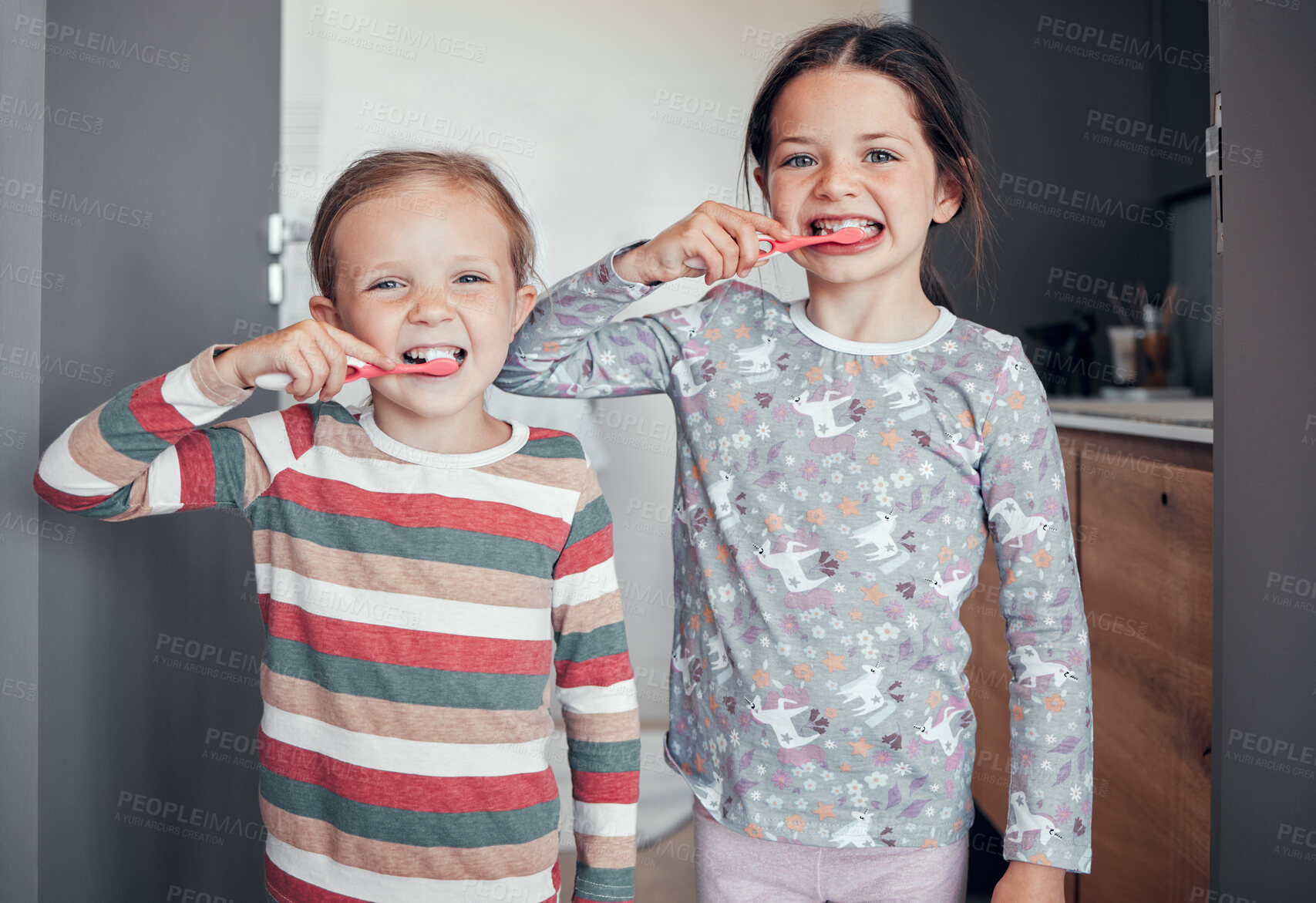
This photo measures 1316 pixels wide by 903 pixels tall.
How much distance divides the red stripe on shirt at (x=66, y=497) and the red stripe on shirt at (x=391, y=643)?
16 cm

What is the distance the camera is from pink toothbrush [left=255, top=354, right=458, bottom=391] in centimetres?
71

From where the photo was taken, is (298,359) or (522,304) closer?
(298,359)

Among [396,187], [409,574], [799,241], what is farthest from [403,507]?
[799,241]

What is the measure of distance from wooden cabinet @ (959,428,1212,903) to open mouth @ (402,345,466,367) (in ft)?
2.69

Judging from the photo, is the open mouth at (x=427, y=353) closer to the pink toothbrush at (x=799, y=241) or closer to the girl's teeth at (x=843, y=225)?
the pink toothbrush at (x=799, y=241)

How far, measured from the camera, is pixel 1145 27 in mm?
2129

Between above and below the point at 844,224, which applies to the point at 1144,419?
below

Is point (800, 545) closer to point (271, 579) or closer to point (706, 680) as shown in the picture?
point (706, 680)

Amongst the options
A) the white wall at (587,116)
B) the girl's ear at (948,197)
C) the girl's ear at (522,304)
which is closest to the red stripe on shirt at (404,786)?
the girl's ear at (522,304)

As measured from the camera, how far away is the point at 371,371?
2.41ft

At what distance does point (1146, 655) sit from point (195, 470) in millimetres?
1072

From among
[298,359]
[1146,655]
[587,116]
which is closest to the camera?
[298,359]

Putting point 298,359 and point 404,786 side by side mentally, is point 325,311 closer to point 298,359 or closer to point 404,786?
point 298,359

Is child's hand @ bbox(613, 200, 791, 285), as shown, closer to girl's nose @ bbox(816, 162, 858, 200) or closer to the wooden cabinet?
girl's nose @ bbox(816, 162, 858, 200)
